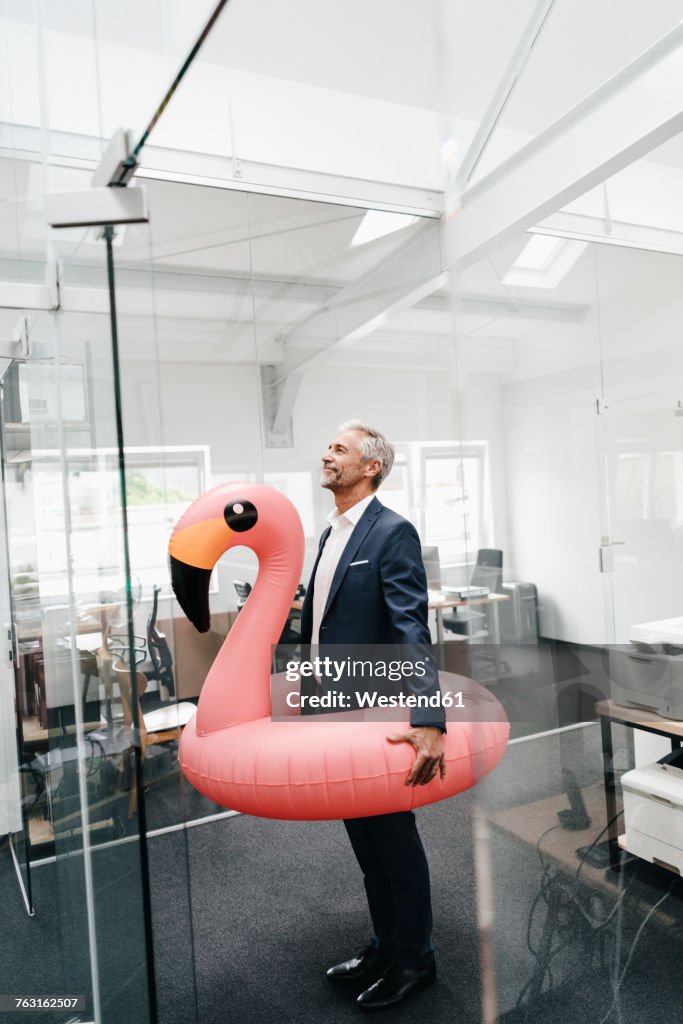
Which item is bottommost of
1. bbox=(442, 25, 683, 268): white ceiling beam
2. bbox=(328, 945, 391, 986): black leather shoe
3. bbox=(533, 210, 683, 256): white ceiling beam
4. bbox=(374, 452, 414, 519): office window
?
bbox=(328, 945, 391, 986): black leather shoe

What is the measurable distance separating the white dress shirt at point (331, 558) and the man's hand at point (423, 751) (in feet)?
1.38

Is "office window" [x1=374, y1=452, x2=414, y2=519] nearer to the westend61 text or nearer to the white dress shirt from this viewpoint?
the white dress shirt

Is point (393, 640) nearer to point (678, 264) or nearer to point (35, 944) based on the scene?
point (678, 264)

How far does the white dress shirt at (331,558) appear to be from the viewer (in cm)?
185

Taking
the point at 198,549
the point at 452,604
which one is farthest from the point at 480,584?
A: the point at 198,549

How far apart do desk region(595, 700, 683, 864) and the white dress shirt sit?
72 cm

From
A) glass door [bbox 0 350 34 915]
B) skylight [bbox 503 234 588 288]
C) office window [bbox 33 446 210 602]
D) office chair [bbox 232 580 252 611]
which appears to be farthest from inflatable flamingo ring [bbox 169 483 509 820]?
skylight [bbox 503 234 588 288]

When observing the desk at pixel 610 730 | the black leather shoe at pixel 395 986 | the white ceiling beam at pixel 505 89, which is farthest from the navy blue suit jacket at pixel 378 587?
the white ceiling beam at pixel 505 89

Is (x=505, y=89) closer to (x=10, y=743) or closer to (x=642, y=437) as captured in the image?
(x=642, y=437)

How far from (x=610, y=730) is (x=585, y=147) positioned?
1359 mm

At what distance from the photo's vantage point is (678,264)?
52.9 inches

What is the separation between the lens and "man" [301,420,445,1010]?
1715mm

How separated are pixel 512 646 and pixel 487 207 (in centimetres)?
174

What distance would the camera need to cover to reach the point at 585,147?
1657 millimetres
